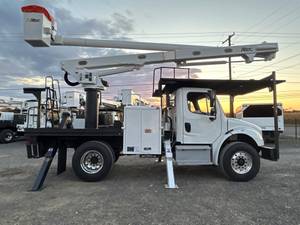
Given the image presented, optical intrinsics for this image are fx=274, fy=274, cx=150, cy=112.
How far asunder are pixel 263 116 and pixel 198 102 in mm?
13567

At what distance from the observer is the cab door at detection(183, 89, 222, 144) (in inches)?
308

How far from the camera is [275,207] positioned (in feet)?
17.3

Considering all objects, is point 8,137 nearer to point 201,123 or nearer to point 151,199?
point 201,123

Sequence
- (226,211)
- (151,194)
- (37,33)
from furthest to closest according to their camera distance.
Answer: (37,33)
(151,194)
(226,211)

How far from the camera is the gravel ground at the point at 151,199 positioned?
475 cm

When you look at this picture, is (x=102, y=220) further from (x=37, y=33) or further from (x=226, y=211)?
(x=37, y=33)

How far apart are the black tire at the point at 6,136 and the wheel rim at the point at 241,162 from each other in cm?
1806

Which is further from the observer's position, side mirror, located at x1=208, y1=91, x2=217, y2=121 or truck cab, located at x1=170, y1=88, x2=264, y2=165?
side mirror, located at x1=208, y1=91, x2=217, y2=121

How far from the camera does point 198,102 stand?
26.1 feet

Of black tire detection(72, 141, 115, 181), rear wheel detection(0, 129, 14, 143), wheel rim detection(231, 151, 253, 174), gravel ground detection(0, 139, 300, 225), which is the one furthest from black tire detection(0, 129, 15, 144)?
wheel rim detection(231, 151, 253, 174)

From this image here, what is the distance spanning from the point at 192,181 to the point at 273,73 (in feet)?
12.3

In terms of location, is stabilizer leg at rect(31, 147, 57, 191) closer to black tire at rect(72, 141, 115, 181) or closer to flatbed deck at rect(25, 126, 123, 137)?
flatbed deck at rect(25, 126, 123, 137)

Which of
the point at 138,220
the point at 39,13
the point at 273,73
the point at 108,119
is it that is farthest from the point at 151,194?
the point at 39,13

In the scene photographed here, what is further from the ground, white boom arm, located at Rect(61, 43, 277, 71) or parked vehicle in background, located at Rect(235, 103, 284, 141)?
white boom arm, located at Rect(61, 43, 277, 71)
